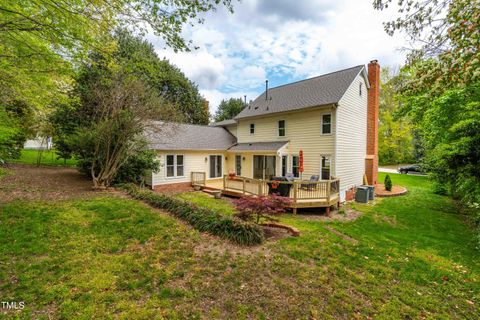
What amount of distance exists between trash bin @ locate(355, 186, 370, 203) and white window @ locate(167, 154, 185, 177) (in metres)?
11.6

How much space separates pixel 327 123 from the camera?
12.5m

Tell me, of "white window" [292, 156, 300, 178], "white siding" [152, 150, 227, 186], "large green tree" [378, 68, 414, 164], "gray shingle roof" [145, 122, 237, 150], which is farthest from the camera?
"large green tree" [378, 68, 414, 164]

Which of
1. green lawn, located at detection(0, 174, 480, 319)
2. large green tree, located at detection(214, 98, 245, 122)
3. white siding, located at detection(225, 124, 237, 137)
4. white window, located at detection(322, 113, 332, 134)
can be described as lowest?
green lawn, located at detection(0, 174, 480, 319)

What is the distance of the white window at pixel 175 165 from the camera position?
1396 centimetres

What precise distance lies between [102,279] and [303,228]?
607 cm

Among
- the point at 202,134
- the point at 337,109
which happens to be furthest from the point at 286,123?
the point at 202,134

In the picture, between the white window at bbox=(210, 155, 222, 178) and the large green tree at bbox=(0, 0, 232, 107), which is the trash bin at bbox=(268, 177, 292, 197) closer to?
the large green tree at bbox=(0, 0, 232, 107)

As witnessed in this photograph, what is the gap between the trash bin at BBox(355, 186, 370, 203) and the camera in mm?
12484

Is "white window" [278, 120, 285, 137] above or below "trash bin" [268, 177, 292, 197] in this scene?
above

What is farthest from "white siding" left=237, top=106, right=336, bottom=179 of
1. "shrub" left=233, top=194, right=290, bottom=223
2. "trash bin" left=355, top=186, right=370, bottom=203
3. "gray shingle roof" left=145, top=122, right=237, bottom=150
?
"shrub" left=233, top=194, right=290, bottom=223

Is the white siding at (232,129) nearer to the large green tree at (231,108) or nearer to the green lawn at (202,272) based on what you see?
the large green tree at (231,108)

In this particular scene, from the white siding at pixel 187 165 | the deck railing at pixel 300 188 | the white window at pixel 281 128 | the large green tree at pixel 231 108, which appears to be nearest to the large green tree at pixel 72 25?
the deck railing at pixel 300 188

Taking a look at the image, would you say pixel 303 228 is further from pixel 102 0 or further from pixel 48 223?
pixel 102 0

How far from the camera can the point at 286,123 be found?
1454cm
